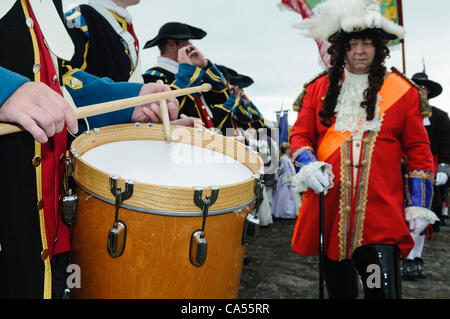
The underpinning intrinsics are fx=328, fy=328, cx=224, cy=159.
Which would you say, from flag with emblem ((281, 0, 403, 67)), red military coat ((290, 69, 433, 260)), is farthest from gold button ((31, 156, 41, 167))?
flag with emblem ((281, 0, 403, 67))

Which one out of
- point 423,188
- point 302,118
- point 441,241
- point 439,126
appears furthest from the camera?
point 441,241

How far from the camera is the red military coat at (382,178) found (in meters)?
2.01

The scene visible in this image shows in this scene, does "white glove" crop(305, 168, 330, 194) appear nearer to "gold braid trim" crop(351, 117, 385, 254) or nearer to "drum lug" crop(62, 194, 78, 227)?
"gold braid trim" crop(351, 117, 385, 254)

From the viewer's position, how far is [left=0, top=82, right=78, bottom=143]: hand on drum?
742 mm

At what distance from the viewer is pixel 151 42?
387 cm

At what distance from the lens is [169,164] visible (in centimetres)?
146

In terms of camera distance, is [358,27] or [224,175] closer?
[224,175]

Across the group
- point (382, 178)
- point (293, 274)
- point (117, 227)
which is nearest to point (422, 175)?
point (382, 178)

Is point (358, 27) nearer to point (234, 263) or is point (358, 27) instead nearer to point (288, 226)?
point (234, 263)

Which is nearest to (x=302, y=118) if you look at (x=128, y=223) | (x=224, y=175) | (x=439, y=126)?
(x=224, y=175)
